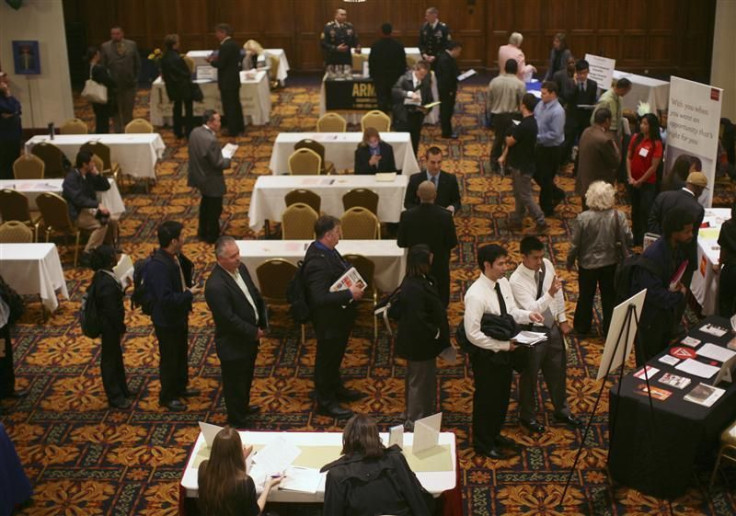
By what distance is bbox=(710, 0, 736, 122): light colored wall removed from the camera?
13719 millimetres

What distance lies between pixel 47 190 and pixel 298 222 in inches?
119

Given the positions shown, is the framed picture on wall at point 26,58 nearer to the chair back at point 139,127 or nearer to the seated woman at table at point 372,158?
the chair back at point 139,127

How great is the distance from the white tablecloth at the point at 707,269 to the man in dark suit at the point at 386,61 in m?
6.13

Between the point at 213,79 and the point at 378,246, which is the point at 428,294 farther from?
the point at 213,79

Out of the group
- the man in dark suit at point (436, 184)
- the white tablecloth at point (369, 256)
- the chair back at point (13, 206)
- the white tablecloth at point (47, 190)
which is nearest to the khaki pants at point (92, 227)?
the white tablecloth at point (47, 190)

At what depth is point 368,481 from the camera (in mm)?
4648

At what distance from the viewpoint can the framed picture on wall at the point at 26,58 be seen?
1466 cm

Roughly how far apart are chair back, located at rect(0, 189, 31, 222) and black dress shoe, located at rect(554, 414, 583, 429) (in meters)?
6.04

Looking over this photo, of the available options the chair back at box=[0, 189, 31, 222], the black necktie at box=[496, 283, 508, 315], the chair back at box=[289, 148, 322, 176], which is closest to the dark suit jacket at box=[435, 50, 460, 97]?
the chair back at box=[289, 148, 322, 176]

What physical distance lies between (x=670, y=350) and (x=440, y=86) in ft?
26.2

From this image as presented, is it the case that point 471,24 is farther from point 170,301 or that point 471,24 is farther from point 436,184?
point 170,301

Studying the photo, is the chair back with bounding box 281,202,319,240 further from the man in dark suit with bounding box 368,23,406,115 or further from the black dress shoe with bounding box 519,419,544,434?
the man in dark suit with bounding box 368,23,406,115

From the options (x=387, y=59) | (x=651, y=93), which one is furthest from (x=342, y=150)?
(x=651, y=93)

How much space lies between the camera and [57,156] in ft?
38.9
